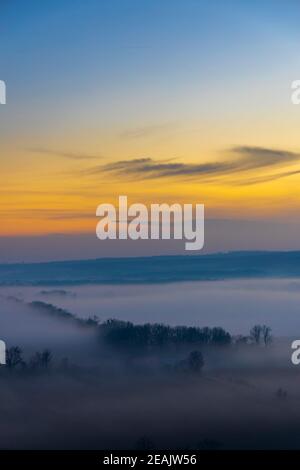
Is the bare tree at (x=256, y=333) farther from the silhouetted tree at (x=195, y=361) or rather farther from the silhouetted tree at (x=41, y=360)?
the silhouetted tree at (x=41, y=360)

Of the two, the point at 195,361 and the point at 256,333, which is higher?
the point at 256,333

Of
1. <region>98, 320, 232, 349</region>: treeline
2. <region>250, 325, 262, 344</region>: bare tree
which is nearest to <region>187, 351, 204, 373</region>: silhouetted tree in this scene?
<region>98, 320, 232, 349</region>: treeline

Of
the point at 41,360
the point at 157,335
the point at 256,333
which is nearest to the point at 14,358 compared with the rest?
the point at 41,360

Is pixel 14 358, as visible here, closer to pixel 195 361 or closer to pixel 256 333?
pixel 195 361

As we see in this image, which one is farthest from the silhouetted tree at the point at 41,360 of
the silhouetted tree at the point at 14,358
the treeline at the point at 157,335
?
the treeline at the point at 157,335

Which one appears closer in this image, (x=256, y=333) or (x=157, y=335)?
(x=256, y=333)
